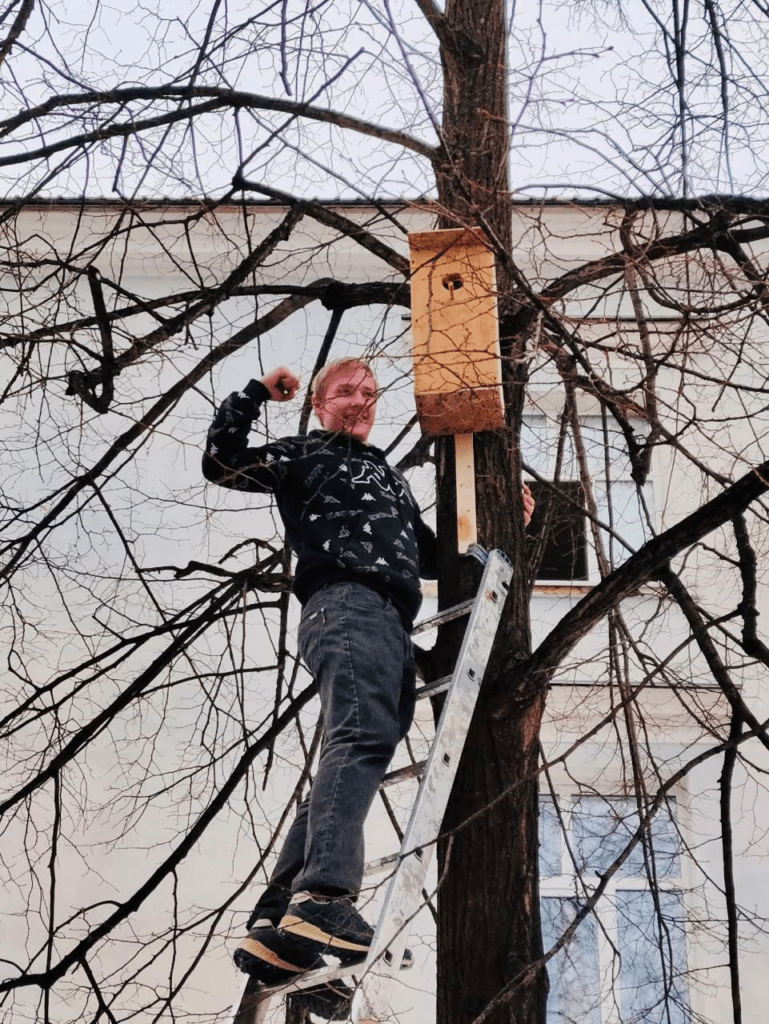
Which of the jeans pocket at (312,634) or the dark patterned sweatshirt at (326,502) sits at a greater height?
the dark patterned sweatshirt at (326,502)

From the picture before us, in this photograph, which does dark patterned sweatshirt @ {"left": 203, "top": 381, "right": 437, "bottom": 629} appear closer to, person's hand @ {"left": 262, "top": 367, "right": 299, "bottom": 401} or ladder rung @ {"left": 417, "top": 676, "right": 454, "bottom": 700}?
person's hand @ {"left": 262, "top": 367, "right": 299, "bottom": 401}

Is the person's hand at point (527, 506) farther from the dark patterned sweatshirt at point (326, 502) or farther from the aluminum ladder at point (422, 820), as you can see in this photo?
the dark patterned sweatshirt at point (326, 502)

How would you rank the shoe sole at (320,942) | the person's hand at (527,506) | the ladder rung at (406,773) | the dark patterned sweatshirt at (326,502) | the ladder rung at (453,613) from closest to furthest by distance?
the shoe sole at (320,942) < the ladder rung at (406,773) < the dark patterned sweatshirt at (326,502) < the ladder rung at (453,613) < the person's hand at (527,506)

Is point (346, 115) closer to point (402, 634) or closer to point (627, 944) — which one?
point (402, 634)

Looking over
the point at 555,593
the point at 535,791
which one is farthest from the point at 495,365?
the point at 555,593

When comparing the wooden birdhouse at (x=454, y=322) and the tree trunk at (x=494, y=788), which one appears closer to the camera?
the tree trunk at (x=494, y=788)

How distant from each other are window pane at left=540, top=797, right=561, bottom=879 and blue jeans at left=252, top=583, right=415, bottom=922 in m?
4.29

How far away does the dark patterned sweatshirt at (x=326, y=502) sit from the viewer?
3814 mm

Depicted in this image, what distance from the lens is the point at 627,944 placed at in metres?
7.62

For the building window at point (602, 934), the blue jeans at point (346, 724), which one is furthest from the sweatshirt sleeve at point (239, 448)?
the building window at point (602, 934)

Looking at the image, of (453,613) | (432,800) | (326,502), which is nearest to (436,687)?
(453,613)

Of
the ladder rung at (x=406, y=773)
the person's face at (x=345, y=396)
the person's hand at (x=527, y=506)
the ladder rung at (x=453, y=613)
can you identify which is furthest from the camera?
the person's hand at (x=527, y=506)

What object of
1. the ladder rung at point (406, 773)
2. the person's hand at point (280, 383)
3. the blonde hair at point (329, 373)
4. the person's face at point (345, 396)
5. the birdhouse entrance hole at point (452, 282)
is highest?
the birdhouse entrance hole at point (452, 282)

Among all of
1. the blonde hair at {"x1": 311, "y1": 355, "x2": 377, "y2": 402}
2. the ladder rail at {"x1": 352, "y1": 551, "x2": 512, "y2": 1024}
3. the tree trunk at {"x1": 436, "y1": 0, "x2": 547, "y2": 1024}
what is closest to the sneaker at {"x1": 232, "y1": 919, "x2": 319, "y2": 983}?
the ladder rail at {"x1": 352, "y1": 551, "x2": 512, "y2": 1024}
